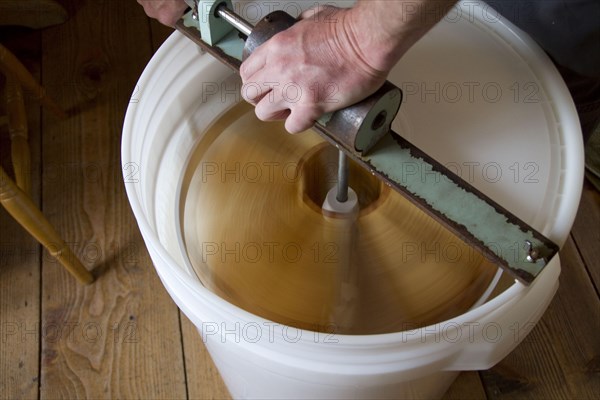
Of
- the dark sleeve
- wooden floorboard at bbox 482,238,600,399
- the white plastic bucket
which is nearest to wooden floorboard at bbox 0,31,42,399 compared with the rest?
the white plastic bucket

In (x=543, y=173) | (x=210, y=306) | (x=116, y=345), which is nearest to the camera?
(x=210, y=306)

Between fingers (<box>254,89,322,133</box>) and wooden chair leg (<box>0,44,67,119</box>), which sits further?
wooden chair leg (<box>0,44,67,119</box>)

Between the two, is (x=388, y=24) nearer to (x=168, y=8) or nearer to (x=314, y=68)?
(x=314, y=68)

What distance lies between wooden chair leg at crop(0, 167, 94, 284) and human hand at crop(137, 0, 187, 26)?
32 centimetres

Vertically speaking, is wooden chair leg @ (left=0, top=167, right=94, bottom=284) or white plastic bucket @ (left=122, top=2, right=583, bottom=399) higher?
white plastic bucket @ (left=122, top=2, right=583, bottom=399)

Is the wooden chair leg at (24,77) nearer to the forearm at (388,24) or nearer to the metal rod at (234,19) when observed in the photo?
the metal rod at (234,19)

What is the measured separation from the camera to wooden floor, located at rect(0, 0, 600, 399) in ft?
2.68

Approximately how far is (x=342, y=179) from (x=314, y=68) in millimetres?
162

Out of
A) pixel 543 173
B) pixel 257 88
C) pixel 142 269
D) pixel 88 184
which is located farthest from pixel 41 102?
pixel 543 173

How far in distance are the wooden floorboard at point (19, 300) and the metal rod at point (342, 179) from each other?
1.64 feet

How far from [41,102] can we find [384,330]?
2.25 feet

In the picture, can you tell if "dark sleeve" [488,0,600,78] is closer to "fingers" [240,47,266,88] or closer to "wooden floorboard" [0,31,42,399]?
"fingers" [240,47,266,88]

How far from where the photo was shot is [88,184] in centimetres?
96

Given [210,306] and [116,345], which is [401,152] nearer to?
[210,306]
